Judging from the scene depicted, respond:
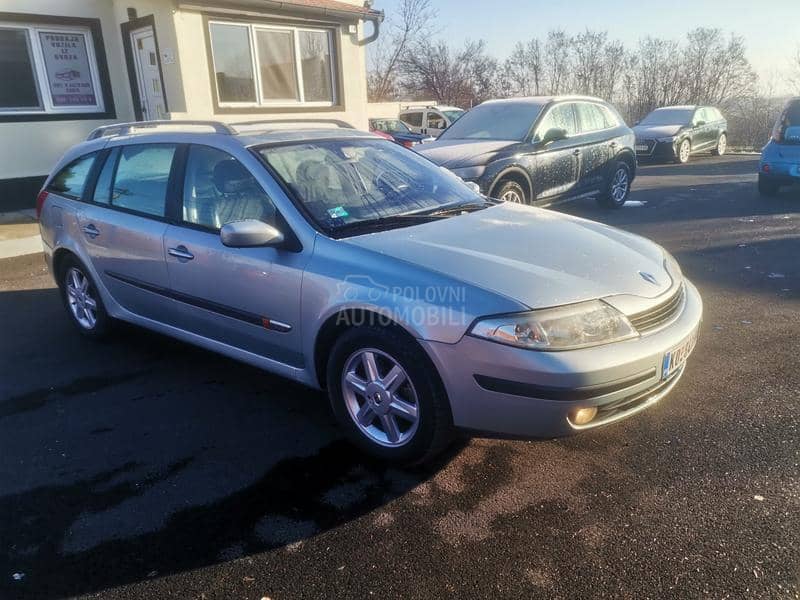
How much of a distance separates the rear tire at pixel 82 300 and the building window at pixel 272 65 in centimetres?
680

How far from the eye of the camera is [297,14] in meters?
11.6

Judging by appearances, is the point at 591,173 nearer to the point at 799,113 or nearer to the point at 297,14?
the point at 799,113

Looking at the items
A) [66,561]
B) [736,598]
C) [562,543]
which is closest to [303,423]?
[66,561]

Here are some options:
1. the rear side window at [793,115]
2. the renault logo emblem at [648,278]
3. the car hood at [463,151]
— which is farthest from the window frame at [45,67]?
the rear side window at [793,115]

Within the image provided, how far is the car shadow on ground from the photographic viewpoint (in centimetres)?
Result: 241

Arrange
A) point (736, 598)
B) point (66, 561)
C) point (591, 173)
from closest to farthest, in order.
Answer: point (736, 598) → point (66, 561) → point (591, 173)

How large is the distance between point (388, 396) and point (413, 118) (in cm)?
1877

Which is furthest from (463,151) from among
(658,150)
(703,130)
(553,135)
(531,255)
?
(703,130)

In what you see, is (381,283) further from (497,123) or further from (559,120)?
(559,120)

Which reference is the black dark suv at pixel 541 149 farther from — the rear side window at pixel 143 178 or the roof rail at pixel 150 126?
the rear side window at pixel 143 178

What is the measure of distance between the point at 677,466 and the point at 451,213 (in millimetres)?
1813

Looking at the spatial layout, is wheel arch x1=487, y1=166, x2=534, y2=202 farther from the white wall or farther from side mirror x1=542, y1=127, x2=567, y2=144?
the white wall

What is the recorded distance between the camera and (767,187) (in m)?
10.5

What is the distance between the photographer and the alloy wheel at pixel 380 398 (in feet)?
9.23
